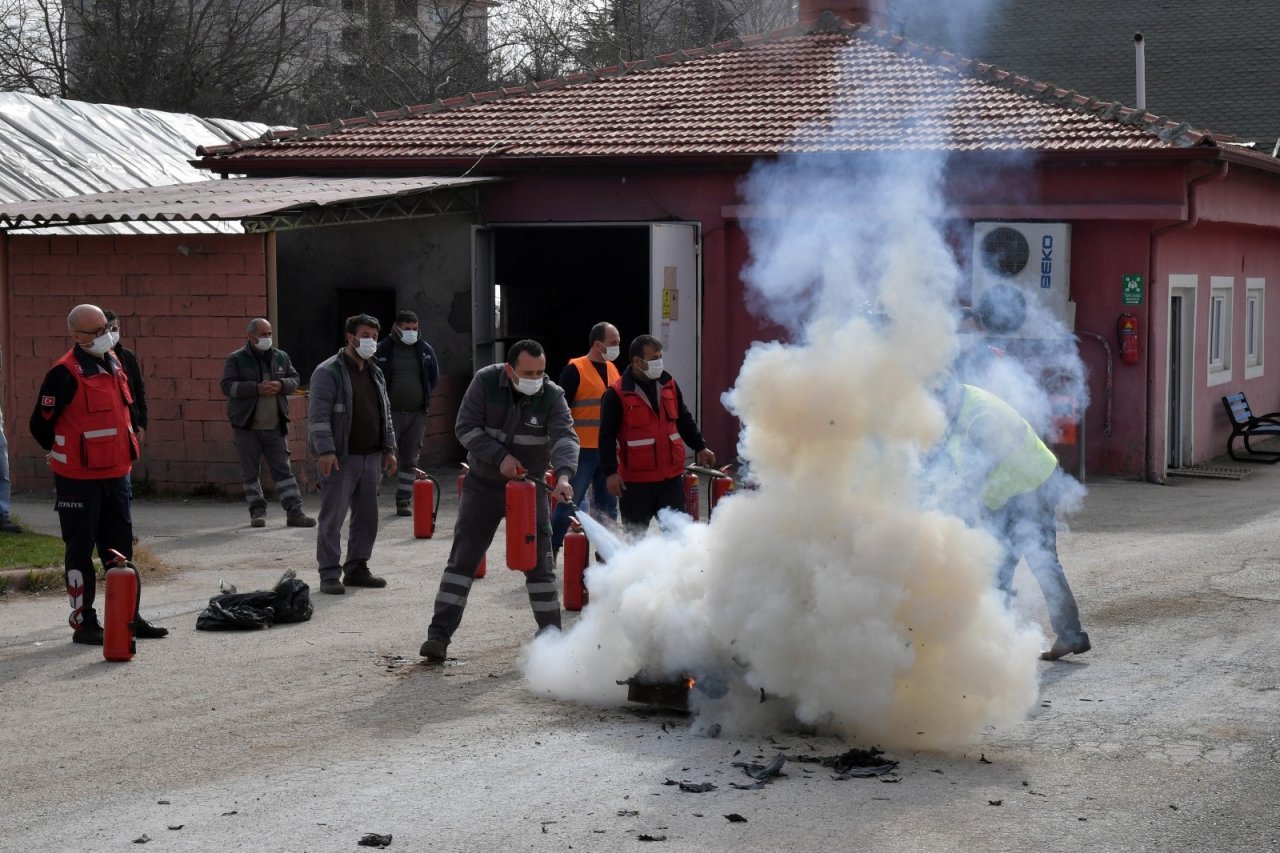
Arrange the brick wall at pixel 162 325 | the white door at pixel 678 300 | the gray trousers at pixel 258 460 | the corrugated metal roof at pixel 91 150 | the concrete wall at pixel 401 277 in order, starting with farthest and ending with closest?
the corrugated metal roof at pixel 91 150 < the concrete wall at pixel 401 277 < the white door at pixel 678 300 < the brick wall at pixel 162 325 < the gray trousers at pixel 258 460

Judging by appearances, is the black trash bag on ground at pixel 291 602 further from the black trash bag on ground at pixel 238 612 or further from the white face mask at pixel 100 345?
the white face mask at pixel 100 345

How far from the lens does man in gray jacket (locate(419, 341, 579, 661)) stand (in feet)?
29.2

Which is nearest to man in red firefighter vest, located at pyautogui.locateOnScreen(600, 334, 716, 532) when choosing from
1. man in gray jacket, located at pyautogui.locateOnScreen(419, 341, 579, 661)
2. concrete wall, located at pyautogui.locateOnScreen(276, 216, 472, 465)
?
man in gray jacket, located at pyautogui.locateOnScreen(419, 341, 579, 661)

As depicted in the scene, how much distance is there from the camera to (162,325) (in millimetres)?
16500

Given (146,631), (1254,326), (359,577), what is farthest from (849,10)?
(146,631)

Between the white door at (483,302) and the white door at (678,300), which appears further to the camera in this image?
the white door at (483,302)

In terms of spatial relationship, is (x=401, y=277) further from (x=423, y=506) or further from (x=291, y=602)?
(x=291, y=602)

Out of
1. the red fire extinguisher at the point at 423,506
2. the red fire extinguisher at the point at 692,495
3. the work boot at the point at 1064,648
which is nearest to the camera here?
the work boot at the point at 1064,648

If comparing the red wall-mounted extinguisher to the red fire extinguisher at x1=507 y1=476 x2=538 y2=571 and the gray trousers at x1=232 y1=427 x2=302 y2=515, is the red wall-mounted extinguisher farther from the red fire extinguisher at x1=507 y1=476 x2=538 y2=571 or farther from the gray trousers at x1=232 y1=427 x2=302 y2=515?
the red fire extinguisher at x1=507 y1=476 x2=538 y2=571

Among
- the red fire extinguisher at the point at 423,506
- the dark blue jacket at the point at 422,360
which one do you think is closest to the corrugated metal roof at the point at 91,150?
the dark blue jacket at the point at 422,360

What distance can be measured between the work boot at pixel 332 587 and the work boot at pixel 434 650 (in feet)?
8.09

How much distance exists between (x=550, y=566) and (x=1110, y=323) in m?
11.1

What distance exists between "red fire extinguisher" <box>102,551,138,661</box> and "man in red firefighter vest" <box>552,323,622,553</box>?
3747 mm

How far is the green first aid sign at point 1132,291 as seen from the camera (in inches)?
699
